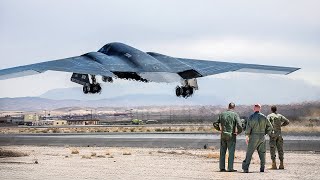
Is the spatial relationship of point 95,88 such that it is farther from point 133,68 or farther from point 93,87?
point 133,68

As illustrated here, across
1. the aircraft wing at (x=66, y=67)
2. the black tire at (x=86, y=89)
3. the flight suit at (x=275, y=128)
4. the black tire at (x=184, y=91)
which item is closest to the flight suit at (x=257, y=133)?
the flight suit at (x=275, y=128)

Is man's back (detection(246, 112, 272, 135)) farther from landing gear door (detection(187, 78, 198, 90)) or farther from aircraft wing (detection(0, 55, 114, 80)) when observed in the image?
landing gear door (detection(187, 78, 198, 90))

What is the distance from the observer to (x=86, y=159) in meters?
31.5

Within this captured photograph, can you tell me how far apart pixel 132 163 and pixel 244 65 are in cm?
3183

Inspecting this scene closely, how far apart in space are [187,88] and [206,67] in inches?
200

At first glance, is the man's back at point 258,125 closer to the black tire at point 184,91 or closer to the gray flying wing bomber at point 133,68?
the gray flying wing bomber at point 133,68

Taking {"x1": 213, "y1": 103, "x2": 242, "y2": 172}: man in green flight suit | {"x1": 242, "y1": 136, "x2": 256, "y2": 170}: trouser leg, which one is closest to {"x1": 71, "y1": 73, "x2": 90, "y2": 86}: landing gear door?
{"x1": 213, "y1": 103, "x2": 242, "y2": 172}: man in green flight suit

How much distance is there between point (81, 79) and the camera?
2014 inches

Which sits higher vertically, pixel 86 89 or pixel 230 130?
pixel 86 89

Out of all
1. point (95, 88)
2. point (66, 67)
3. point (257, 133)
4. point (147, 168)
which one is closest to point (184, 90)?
point (95, 88)

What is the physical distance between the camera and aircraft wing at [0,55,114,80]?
4609cm

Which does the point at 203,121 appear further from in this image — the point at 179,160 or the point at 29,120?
the point at 29,120

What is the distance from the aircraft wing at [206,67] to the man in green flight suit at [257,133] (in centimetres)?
2943

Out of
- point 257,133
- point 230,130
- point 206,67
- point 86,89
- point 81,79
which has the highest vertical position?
point 206,67
